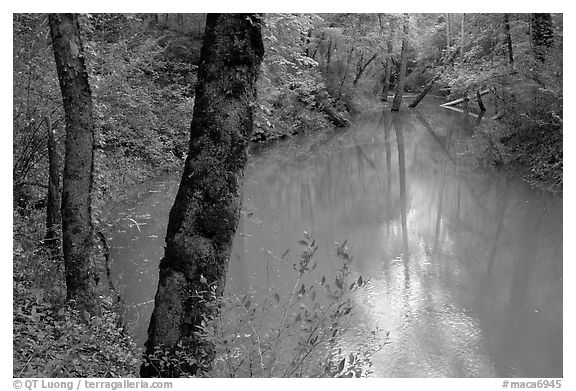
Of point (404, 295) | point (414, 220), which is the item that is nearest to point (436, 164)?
point (414, 220)

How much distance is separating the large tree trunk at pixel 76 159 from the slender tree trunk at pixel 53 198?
3.19 feet

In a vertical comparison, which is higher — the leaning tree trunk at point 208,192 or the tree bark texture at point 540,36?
the tree bark texture at point 540,36

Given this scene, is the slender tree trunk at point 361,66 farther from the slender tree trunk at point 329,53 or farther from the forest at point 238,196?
the forest at point 238,196

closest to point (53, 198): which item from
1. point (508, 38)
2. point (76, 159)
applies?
point (76, 159)

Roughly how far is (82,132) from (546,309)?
199 inches

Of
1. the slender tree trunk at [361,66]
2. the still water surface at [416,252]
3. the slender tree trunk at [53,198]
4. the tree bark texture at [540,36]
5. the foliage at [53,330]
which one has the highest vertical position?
the tree bark texture at [540,36]

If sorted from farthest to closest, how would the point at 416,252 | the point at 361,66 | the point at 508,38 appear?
the point at 361,66
the point at 508,38
the point at 416,252

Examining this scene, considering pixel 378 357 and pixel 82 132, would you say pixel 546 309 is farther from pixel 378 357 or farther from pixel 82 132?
pixel 82 132

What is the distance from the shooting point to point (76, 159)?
4.08m

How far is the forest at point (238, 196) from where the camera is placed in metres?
3.15

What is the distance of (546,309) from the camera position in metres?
5.68

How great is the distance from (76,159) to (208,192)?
1.55 m

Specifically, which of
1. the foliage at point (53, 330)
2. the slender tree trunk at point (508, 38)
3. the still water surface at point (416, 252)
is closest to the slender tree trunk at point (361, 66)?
the still water surface at point (416, 252)

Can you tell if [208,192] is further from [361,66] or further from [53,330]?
[361,66]
